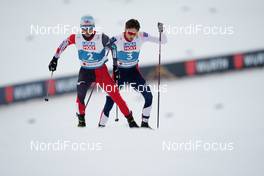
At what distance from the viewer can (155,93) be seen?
192 inches

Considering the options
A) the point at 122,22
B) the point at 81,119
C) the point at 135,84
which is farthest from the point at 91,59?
the point at 122,22

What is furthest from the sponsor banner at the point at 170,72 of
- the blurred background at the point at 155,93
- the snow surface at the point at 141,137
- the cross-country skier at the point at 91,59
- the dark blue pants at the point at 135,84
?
the cross-country skier at the point at 91,59

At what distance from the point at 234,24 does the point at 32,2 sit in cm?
285

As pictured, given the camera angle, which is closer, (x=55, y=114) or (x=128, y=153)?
(x=128, y=153)

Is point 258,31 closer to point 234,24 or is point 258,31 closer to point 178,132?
point 234,24

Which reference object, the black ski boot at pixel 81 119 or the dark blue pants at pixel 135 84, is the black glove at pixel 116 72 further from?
the black ski boot at pixel 81 119

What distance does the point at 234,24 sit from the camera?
6812 mm

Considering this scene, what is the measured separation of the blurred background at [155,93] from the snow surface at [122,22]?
0.6 inches

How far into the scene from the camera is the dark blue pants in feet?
13.3

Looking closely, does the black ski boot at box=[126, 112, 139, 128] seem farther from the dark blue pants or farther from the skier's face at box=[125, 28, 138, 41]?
the skier's face at box=[125, 28, 138, 41]

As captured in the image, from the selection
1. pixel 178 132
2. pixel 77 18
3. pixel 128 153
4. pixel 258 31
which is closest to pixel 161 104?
pixel 178 132

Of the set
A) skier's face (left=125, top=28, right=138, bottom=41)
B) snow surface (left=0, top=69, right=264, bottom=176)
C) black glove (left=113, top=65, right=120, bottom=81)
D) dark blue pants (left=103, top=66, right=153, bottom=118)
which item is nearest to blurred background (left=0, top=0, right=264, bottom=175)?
snow surface (left=0, top=69, right=264, bottom=176)

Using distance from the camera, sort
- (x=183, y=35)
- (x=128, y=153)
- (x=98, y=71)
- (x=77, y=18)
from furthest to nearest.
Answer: (x=183, y=35), (x=77, y=18), (x=128, y=153), (x=98, y=71)

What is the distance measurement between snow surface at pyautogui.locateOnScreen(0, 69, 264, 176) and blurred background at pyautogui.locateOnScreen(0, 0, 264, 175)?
11 millimetres
